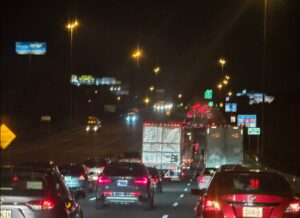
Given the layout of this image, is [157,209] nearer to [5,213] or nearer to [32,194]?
[32,194]

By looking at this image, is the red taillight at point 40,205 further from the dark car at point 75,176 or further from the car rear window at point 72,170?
the car rear window at point 72,170

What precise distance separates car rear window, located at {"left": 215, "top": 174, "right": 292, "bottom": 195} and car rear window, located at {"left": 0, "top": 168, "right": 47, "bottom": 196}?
112 inches

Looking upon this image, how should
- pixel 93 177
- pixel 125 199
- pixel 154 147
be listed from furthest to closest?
pixel 154 147 < pixel 93 177 < pixel 125 199

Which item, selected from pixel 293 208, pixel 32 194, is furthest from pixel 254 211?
pixel 32 194

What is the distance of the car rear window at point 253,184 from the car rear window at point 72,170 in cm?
1908

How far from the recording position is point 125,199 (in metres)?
22.3

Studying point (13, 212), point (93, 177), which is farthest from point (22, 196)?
point (93, 177)

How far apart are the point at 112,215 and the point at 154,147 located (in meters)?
19.3

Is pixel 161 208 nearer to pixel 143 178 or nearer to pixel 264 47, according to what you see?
pixel 143 178

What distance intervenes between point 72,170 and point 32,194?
20.3 m

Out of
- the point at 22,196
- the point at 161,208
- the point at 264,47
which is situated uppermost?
the point at 264,47

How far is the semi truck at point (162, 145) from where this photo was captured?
3934 cm

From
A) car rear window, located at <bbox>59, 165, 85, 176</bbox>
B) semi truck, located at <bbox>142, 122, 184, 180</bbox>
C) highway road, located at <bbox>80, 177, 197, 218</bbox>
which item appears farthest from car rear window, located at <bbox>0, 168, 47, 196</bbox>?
semi truck, located at <bbox>142, 122, 184, 180</bbox>

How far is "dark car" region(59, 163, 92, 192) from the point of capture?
96.6 ft
